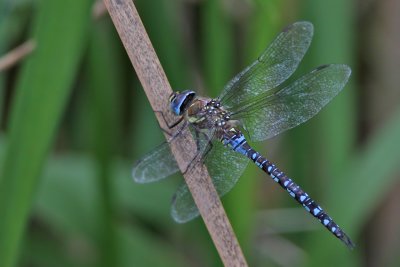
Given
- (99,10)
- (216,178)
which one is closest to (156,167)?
(216,178)

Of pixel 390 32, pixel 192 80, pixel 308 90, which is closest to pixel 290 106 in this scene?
pixel 308 90

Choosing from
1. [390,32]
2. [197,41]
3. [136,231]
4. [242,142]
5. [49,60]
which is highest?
[197,41]

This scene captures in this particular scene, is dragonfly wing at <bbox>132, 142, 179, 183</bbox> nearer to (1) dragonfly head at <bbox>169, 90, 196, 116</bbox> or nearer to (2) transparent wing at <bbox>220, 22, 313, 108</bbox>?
(1) dragonfly head at <bbox>169, 90, 196, 116</bbox>

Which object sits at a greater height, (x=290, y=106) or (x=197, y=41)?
(x=197, y=41)

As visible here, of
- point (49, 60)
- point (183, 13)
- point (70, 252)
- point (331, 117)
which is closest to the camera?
point (49, 60)

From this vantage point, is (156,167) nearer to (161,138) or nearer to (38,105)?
(38,105)

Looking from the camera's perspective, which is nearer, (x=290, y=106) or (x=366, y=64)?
(x=290, y=106)

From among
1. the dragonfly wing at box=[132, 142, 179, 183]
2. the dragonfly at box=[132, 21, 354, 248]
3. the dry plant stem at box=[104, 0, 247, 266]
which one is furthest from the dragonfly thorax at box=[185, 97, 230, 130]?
the dry plant stem at box=[104, 0, 247, 266]

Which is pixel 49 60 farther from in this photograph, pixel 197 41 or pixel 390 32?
pixel 390 32

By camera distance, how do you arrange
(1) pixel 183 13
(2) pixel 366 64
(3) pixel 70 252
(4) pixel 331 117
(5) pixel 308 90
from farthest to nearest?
(2) pixel 366 64 < (1) pixel 183 13 < (3) pixel 70 252 < (4) pixel 331 117 < (5) pixel 308 90
